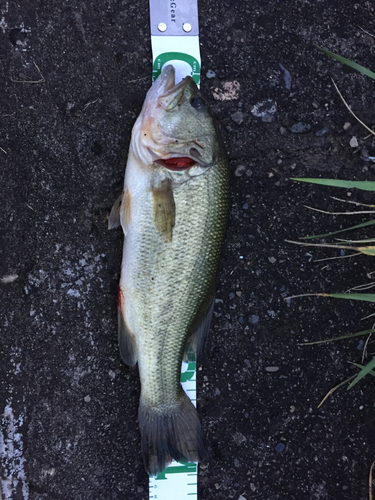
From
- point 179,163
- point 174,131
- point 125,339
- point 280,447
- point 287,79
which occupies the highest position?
point 287,79

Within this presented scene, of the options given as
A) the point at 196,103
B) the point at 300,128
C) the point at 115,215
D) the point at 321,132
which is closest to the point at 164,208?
the point at 115,215

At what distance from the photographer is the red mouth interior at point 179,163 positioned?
2.06 metres

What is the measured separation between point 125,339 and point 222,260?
802 mm

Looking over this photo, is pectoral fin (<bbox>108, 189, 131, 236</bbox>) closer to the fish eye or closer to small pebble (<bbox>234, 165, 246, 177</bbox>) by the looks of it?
the fish eye

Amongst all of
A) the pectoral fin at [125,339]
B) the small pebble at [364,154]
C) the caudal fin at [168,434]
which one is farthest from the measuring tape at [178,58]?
the small pebble at [364,154]

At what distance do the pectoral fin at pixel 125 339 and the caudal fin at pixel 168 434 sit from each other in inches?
11.0

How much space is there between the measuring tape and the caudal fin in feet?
0.76

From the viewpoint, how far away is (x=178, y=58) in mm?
2383

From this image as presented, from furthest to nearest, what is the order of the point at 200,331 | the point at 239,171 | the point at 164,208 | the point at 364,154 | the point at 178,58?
the point at 364,154, the point at 239,171, the point at 178,58, the point at 200,331, the point at 164,208

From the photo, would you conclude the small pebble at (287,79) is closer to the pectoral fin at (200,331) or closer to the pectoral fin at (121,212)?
the pectoral fin at (121,212)

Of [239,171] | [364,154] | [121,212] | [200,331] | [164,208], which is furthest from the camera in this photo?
[364,154]

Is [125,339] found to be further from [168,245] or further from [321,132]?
[321,132]

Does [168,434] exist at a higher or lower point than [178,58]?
lower

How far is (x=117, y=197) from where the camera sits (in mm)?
2350
